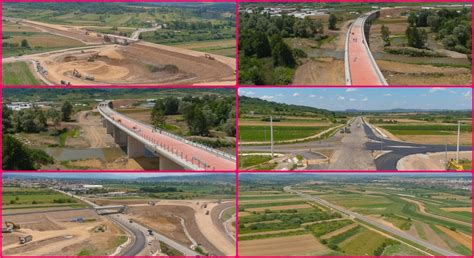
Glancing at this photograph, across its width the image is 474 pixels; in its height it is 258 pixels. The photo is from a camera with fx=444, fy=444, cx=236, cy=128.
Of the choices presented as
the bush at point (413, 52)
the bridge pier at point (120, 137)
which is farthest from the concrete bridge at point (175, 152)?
the bush at point (413, 52)

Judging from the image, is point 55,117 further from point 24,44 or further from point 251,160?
point 251,160

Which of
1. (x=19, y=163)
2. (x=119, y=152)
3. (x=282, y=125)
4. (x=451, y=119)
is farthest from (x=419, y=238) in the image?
(x=19, y=163)

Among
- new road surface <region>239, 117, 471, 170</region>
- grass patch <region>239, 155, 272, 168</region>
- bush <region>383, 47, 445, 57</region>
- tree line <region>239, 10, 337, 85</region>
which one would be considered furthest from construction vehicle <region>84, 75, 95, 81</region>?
bush <region>383, 47, 445, 57</region>

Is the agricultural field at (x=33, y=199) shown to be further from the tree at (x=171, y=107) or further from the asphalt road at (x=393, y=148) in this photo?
the asphalt road at (x=393, y=148)

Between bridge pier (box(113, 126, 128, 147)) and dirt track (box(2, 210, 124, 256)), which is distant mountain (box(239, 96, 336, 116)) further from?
bridge pier (box(113, 126, 128, 147))

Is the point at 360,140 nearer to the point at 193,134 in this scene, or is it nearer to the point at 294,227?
the point at 294,227

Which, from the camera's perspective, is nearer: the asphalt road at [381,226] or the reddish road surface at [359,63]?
the reddish road surface at [359,63]

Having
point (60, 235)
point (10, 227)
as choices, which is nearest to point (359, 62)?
point (60, 235)
